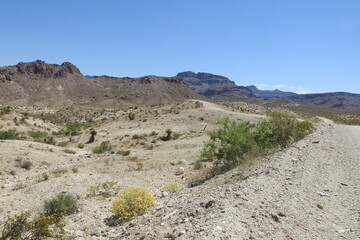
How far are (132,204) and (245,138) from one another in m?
7.24

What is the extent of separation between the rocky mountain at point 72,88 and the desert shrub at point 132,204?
9914cm

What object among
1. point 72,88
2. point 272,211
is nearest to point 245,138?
point 272,211

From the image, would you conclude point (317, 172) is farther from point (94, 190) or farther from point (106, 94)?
point (106, 94)

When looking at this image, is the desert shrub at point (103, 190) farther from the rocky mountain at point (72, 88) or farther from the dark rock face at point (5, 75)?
the dark rock face at point (5, 75)

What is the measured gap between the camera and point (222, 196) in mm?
7250

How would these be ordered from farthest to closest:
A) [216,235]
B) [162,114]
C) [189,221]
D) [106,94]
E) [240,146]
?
[106,94], [162,114], [240,146], [189,221], [216,235]

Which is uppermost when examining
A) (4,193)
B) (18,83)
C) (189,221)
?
(18,83)

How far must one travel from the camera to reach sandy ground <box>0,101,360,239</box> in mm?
5762

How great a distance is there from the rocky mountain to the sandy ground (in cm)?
9090

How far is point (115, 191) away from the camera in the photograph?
12414 mm

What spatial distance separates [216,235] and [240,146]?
9.14 m

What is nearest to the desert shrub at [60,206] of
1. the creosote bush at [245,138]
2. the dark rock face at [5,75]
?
the creosote bush at [245,138]

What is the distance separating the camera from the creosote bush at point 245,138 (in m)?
13.7

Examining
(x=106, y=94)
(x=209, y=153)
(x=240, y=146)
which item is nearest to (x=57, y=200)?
(x=209, y=153)
